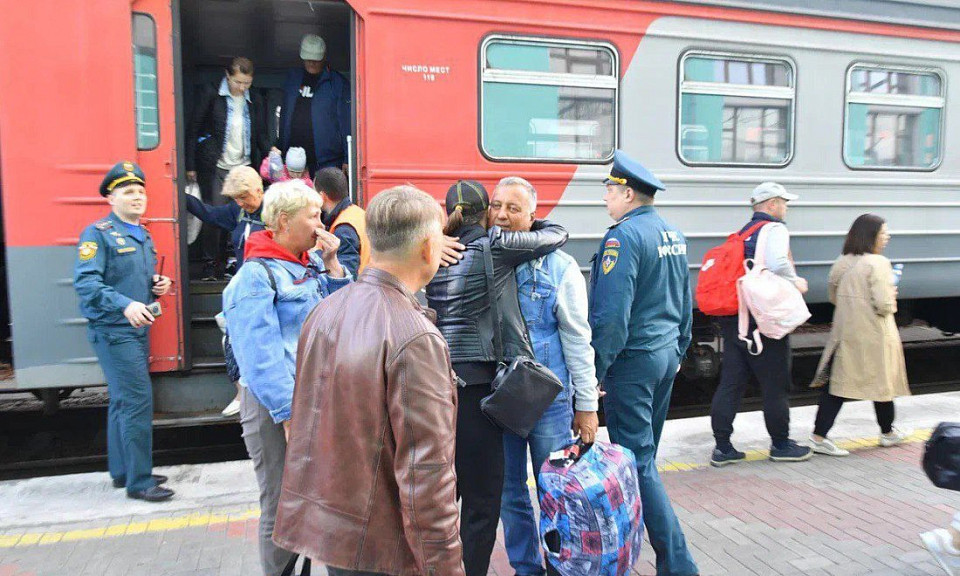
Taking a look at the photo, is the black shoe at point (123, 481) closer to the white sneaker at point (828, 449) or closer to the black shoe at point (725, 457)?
the black shoe at point (725, 457)

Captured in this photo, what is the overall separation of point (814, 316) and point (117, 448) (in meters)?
5.69

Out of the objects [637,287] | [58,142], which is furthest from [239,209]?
[637,287]

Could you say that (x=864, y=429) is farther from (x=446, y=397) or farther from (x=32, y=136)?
(x=32, y=136)

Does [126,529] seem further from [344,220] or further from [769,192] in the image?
[769,192]

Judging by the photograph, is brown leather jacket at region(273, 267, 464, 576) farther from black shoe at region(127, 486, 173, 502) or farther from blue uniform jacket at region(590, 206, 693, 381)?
black shoe at region(127, 486, 173, 502)

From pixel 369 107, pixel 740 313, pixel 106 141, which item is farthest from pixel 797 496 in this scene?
pixel 106 141

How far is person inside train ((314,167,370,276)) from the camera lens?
3865 mm

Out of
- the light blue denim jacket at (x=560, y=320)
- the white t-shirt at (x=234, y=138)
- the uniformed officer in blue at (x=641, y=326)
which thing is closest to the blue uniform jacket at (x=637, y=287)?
the uniformed officer in blue at (x=641, y=326)

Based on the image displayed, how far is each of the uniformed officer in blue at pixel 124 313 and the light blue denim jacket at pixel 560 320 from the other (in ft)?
7.02

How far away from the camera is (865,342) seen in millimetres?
4418

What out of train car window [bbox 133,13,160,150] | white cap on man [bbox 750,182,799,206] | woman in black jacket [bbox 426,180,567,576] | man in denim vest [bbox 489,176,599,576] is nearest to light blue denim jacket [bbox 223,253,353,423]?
woman in black jacket [bbox 426,180,567,576]

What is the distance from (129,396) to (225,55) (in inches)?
138

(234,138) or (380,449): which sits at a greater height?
(234,138)

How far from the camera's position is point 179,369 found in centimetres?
430
